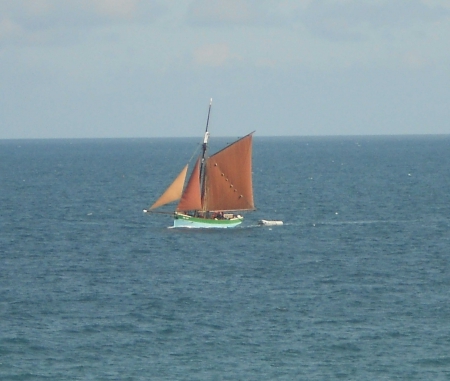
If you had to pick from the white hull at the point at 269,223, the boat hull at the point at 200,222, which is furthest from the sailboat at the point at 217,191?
the white hull at the point at 269,223

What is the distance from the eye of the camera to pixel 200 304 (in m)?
60.9

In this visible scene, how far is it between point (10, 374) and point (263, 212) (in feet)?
216

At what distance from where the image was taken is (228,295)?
208 feet

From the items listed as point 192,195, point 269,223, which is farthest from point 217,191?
point 269,223

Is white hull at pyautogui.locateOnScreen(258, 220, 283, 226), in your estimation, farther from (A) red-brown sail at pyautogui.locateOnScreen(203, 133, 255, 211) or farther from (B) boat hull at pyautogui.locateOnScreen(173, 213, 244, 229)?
(B) boat hull at pyautogui.locateOnScreen(173, 213, 244, 229)

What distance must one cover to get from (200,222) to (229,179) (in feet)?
15.9

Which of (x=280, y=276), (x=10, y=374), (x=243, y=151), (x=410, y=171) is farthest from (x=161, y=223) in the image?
(x=410, y=171)

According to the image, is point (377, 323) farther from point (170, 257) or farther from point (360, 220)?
point (360, 220)

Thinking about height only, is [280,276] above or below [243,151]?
below

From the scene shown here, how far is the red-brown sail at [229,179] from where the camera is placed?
3661 inches

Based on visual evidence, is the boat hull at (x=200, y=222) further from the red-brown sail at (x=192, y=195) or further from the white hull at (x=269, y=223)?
the white hull at (x=269, y=223)

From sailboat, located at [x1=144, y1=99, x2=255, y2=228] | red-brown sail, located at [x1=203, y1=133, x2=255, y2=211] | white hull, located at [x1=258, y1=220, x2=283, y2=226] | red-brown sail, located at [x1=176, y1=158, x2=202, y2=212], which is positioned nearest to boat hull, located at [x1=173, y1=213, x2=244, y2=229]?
sailboat, located at [x1=144, y1=99, x2=255, y2=228]

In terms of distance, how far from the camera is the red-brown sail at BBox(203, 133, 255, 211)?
3661 inches

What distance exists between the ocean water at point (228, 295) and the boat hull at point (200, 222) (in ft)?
2.76
